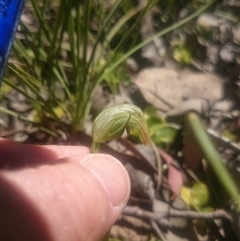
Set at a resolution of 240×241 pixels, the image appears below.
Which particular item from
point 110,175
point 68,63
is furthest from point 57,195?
point 68,63

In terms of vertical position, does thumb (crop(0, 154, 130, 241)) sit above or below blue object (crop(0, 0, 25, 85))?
below

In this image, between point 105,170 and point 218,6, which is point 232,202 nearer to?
point 105,170

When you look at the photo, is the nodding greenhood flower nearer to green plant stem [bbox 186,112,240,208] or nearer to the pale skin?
the pale skin

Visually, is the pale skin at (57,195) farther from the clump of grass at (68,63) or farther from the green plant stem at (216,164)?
the clump of grass at (68,63)

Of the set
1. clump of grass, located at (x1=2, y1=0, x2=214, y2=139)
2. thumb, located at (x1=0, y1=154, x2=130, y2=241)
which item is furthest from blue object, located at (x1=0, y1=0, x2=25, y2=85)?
clump of grass, located at (x1=2, y1=0, x2=214, y2=139)

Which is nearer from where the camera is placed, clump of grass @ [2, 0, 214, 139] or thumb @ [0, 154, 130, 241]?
thumb @ [0, 154, 130, 241]

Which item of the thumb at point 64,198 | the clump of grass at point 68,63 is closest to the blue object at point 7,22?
the thumb at point 64,198

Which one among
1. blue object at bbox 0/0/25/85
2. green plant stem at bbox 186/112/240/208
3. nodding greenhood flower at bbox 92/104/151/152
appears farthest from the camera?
green plant stem at bbox 186/112/240/208

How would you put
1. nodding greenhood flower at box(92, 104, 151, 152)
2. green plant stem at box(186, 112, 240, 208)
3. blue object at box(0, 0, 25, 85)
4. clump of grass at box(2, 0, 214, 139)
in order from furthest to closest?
clump of grass at box(2, 0, 214, 139) → green plant stem at box(186, 112, 240, 208) → nodding greenhood flower at box(92, 104, 151, 152) → blue object at box(0, 0, 25, 85)
